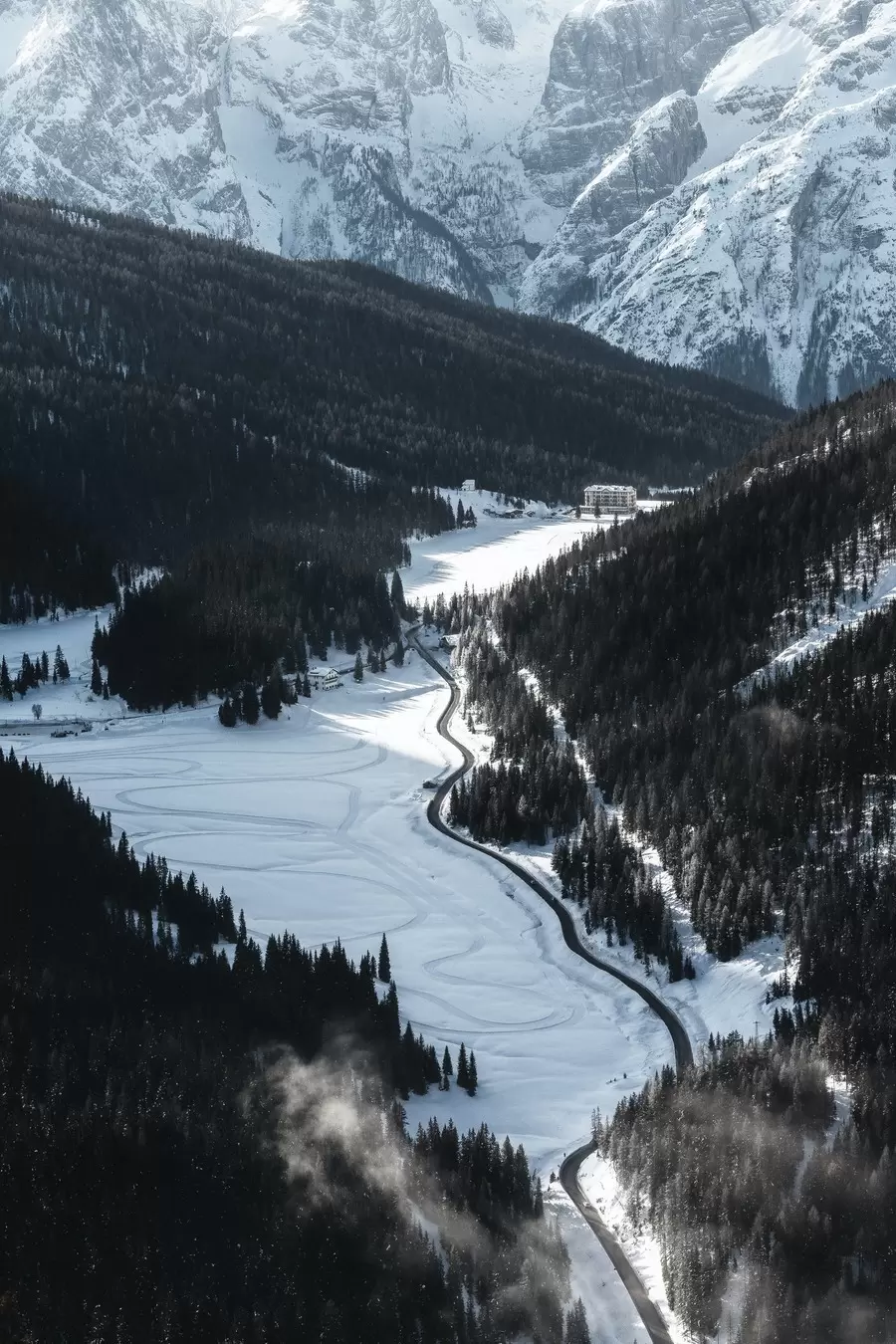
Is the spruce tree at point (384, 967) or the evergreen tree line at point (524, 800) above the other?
the evergreen tree line at point (524, 800)

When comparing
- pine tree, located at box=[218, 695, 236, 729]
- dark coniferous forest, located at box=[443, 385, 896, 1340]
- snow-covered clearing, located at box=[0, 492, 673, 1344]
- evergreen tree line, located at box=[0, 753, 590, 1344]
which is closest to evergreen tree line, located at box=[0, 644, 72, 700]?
snow-covered clearing, located at box=[0, 492, 673, 1344]

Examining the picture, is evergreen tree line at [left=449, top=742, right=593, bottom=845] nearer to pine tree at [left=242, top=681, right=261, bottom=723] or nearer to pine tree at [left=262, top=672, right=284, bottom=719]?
pine tree at [left=262, top=672, right=284, bottom=719]

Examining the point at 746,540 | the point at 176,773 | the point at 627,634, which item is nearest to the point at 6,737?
the point at 176,773

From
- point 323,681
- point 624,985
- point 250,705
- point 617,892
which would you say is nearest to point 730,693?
point 617,892

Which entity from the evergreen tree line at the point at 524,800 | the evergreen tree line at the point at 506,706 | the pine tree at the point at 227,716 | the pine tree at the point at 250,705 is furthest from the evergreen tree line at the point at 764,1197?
the pine tree at the point at 250,705

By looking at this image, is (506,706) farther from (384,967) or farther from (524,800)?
(384,967)

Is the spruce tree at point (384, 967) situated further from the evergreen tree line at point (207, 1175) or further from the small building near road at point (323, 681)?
the small building near road at point (323, 681)
